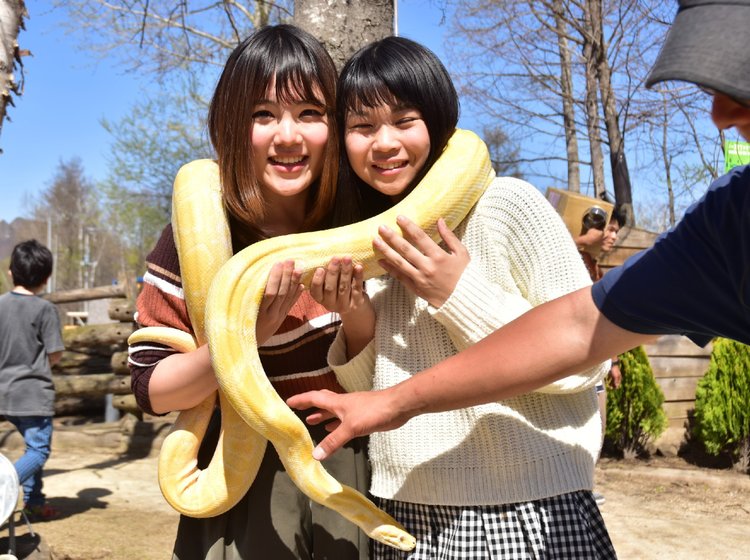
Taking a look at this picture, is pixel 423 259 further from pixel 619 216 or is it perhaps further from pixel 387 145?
pixel 619 216

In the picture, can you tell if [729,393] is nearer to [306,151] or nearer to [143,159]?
[306,151]

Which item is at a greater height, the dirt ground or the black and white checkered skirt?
the black and white checkered skirt

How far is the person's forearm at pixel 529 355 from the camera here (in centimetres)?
166

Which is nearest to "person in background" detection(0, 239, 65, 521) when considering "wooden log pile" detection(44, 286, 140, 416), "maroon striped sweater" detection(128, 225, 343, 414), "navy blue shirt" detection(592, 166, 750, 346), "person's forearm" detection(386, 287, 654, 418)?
"wooden log pile" detection(44, 286, 140, 416)

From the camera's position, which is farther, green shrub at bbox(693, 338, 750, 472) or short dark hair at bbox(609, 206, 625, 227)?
short dark hair at bbox(609, 206, 625, 227)

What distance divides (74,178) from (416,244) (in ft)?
199

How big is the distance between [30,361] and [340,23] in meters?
4.93

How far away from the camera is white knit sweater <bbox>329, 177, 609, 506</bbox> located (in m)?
1.98

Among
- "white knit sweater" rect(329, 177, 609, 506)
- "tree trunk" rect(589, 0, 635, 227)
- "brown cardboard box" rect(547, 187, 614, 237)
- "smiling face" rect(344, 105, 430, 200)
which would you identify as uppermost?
"tree trunk" rect(589, 0, 635, 227)

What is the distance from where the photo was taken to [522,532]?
195 cm

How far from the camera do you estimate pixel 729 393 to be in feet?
26.3

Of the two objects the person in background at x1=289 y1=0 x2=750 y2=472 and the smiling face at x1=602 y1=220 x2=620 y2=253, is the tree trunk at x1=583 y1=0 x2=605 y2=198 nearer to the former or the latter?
the smiling face at x1=602 y1=220 x2=620 y2=253

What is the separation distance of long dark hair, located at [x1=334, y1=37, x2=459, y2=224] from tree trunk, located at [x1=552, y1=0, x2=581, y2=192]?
31.1 feet

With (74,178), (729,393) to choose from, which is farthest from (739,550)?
(74,178)
